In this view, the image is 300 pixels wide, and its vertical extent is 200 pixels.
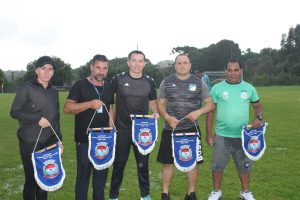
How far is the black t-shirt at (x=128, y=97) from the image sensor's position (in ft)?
19.7

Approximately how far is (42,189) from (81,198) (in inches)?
23.8

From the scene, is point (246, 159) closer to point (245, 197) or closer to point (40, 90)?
point (245, 197)

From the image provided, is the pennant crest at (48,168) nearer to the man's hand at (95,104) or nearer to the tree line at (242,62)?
the man's hand at (95,104)

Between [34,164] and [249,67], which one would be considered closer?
[34,164]

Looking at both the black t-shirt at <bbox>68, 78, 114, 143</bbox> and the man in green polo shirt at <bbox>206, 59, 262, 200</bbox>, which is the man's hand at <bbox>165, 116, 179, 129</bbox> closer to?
the man in green polo shirt at <bbox>206, 59, 262, 200</bbox>

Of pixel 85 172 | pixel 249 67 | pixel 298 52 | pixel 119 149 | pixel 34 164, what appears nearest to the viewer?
pixel 34 164

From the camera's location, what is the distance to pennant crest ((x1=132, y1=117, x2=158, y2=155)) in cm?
598

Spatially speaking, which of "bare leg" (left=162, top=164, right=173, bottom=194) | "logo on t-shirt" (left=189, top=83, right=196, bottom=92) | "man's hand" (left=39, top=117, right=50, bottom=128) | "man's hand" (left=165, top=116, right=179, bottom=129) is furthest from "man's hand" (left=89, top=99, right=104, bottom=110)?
"bare leg" (left=162, top=164, right=173, bottom=194)

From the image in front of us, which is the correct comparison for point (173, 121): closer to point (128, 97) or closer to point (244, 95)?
point (128, 97)

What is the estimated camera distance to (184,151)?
6.16 m

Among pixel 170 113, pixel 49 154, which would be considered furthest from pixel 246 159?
pixel 49 154

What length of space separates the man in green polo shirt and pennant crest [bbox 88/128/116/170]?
6.08 ft

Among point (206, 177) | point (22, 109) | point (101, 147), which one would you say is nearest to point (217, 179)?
point (206, 177)

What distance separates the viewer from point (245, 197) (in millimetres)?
6383
